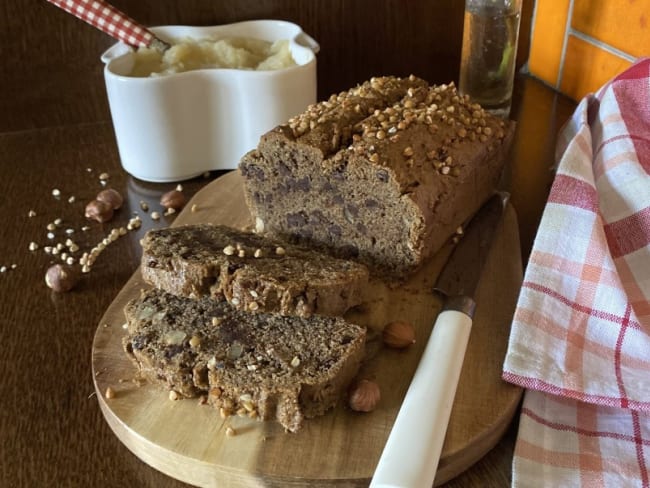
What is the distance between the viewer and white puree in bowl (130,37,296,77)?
6.40 feet

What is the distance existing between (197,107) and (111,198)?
0.38 m

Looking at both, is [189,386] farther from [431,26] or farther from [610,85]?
[431,26]

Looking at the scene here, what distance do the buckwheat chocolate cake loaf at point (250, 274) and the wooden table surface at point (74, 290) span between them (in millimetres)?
255

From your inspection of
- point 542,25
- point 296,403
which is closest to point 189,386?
point 296,403

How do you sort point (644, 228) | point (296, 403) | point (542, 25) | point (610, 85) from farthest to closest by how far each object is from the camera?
1. point (542, 25)
2. point (610, 85)
3. point (644, 228)
4. point (296, 403)

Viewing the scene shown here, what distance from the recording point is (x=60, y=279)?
161 cm

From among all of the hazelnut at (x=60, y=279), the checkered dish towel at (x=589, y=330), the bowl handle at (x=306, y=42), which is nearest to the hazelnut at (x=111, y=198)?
the hazelnut at (x=60, y=279)

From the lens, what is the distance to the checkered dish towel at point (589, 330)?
117cm

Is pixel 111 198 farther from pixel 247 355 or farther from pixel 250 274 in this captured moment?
pixel 247 355

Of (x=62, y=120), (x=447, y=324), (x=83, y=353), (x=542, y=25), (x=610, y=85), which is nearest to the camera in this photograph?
(x=447, y=324)

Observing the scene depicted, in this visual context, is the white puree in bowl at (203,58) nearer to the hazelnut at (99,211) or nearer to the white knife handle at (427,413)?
the hazelnut at (99,211)

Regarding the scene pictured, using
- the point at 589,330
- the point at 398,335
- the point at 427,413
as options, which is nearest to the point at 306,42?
the point at 398,335

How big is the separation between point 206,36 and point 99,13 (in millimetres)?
330

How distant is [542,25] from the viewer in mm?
2580
